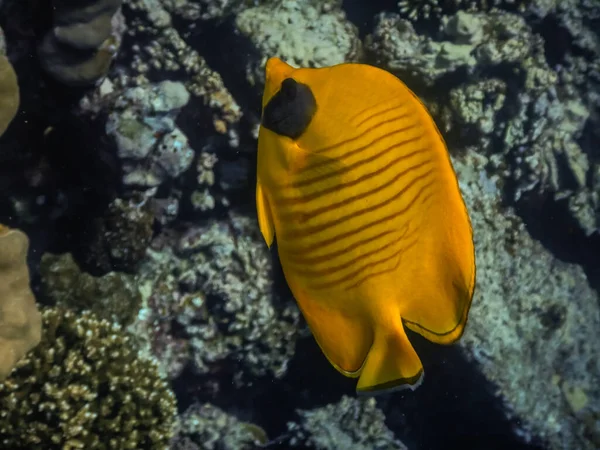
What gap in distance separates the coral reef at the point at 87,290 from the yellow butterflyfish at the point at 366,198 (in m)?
2.72

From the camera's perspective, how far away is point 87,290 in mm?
3420

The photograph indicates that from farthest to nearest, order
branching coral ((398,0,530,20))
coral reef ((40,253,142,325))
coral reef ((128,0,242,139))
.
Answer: branching coral ((398,0,530,20)), coral reef ((128,0,242,139)), coral reef ((40,253,142,325))

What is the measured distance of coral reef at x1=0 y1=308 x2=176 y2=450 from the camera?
2.74 m

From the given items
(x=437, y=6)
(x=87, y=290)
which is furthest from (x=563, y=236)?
(x=87, y=290)

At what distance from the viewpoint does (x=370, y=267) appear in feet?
3.42

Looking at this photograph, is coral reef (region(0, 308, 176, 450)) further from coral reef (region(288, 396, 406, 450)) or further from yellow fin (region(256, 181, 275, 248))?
yellow fin (region(256, 181, 275, 248))

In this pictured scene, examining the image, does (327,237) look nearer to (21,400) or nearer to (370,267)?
(370,267)

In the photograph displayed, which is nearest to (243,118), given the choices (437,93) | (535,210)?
(437,93)

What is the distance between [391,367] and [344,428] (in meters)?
3.74

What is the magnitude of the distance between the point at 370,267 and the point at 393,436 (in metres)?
4.17

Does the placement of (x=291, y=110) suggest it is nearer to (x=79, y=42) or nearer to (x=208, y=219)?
(x=79, y=42)

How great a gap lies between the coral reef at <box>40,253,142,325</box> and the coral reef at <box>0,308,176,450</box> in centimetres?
22

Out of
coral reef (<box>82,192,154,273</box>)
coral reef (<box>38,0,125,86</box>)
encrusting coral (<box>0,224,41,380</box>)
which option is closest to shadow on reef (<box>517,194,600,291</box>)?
coral reef (<box>82,192,154,273</box>)

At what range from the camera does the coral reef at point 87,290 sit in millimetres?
3348
